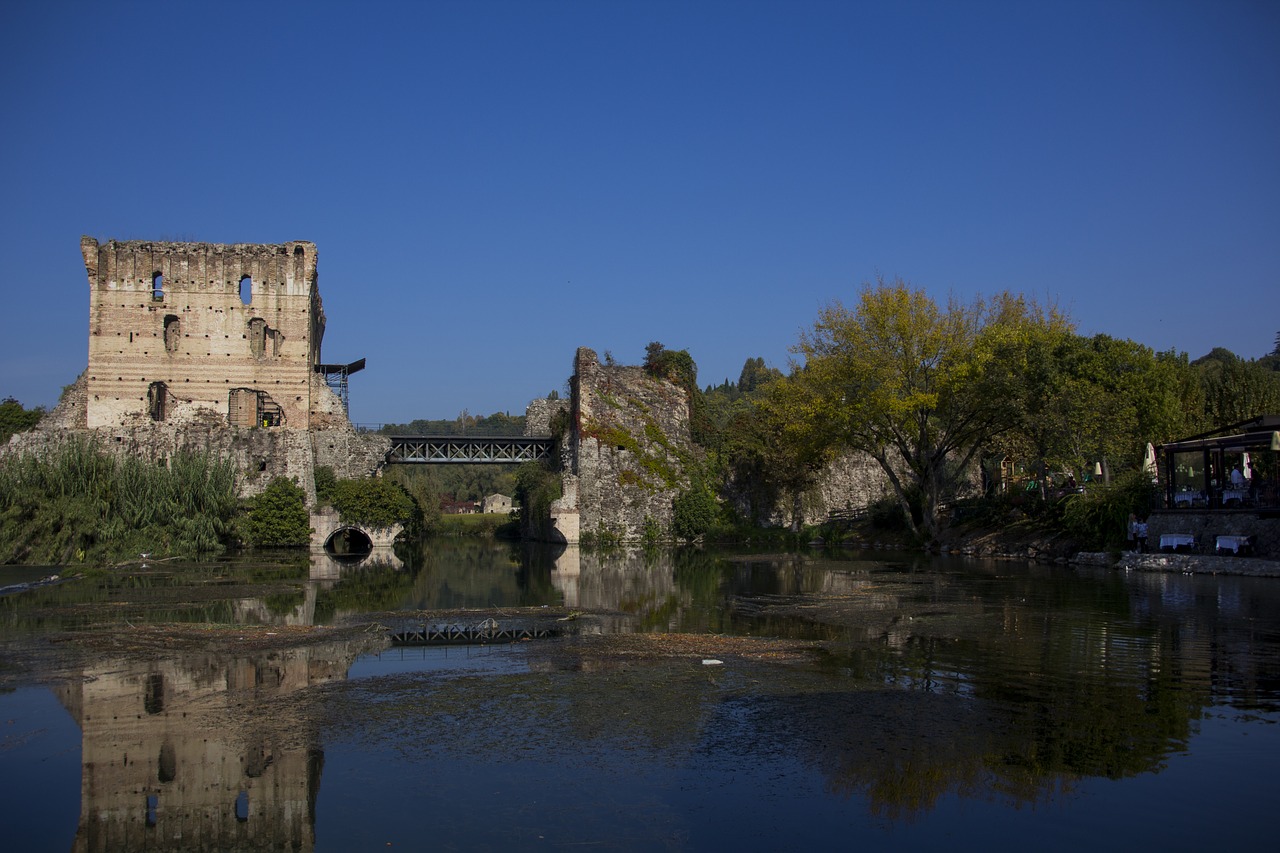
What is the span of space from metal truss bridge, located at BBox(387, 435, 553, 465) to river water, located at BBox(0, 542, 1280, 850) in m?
33.6

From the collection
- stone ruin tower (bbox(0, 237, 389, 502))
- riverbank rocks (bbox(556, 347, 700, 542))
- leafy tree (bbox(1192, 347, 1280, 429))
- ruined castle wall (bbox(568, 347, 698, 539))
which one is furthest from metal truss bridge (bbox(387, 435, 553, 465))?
leafy tree (bbox(1192, 347, 1280, 429))

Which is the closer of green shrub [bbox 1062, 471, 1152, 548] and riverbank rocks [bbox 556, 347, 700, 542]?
green shrub [bbox 1062, 471, 1152, 548]

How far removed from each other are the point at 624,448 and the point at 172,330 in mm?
23182

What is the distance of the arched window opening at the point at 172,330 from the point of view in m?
47.9

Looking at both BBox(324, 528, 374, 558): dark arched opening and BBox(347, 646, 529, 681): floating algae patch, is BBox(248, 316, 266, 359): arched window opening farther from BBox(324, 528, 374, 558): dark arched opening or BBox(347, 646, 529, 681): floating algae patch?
BBox(347, 646, 529, 681): floating algae patch

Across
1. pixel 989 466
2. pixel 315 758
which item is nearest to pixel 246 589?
pixel 315 758

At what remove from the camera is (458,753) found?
796 cm

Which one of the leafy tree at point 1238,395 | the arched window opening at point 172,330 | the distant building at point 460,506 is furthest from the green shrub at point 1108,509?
the distant building at point 460,506

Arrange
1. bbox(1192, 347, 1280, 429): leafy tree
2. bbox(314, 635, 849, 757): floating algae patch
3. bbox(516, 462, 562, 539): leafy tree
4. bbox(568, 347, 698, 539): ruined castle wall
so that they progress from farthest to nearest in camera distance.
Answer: bbox(516, 462, 562, 539): leafy tree
bbox(568, 347, 698, 539): ruined castle wall
bbox(1192, 347, 1280, 429): leafy tree
bbox(314, 635, 849, 757): floating algae patch

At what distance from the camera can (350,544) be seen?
4694 cm

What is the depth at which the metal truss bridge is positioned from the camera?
49906 mm

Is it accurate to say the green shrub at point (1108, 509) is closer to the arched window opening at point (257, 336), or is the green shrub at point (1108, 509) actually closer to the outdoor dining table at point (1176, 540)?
the outdoor dining table at point (1176, 540)

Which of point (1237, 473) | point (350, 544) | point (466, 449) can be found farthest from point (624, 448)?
point (1237, 473)

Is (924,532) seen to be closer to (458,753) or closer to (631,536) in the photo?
(631,536)
